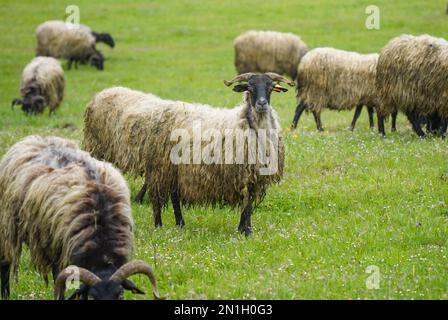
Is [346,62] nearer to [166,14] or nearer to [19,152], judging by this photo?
[19,152]

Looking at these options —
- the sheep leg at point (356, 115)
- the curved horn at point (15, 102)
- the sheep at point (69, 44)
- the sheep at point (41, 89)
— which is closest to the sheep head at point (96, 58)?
the sheep at point (69, 44)

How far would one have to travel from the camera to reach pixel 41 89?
78.9 feet

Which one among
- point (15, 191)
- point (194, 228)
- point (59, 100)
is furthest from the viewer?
point (59, 100)

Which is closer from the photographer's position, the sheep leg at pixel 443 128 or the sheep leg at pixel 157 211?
the sheep leg at pixel 157 211

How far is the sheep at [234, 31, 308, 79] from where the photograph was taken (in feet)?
99.0

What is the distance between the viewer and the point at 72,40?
33.4 meters

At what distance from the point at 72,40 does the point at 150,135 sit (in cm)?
2412

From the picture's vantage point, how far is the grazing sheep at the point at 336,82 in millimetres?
17672

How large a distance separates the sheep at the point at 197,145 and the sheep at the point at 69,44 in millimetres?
22567

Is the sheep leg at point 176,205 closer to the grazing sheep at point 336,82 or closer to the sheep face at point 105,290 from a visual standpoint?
the sheep face at point 105,290

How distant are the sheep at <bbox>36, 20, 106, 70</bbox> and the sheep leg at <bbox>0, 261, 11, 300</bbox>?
2569 cm

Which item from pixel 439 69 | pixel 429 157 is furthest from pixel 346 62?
pixel 429 157

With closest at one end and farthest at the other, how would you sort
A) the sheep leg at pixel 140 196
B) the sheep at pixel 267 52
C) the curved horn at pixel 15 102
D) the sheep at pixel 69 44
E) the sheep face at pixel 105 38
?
the sheep leg at pixel 140 196 → the curved horn at pixel 15 102 → the sheep at pixel 267 52 → the sheep at pixel 69 44 → the sheep face at pixel 105 38

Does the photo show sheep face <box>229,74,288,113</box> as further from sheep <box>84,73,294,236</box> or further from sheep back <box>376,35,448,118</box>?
sheep back <box>376,35,448,118</box>
